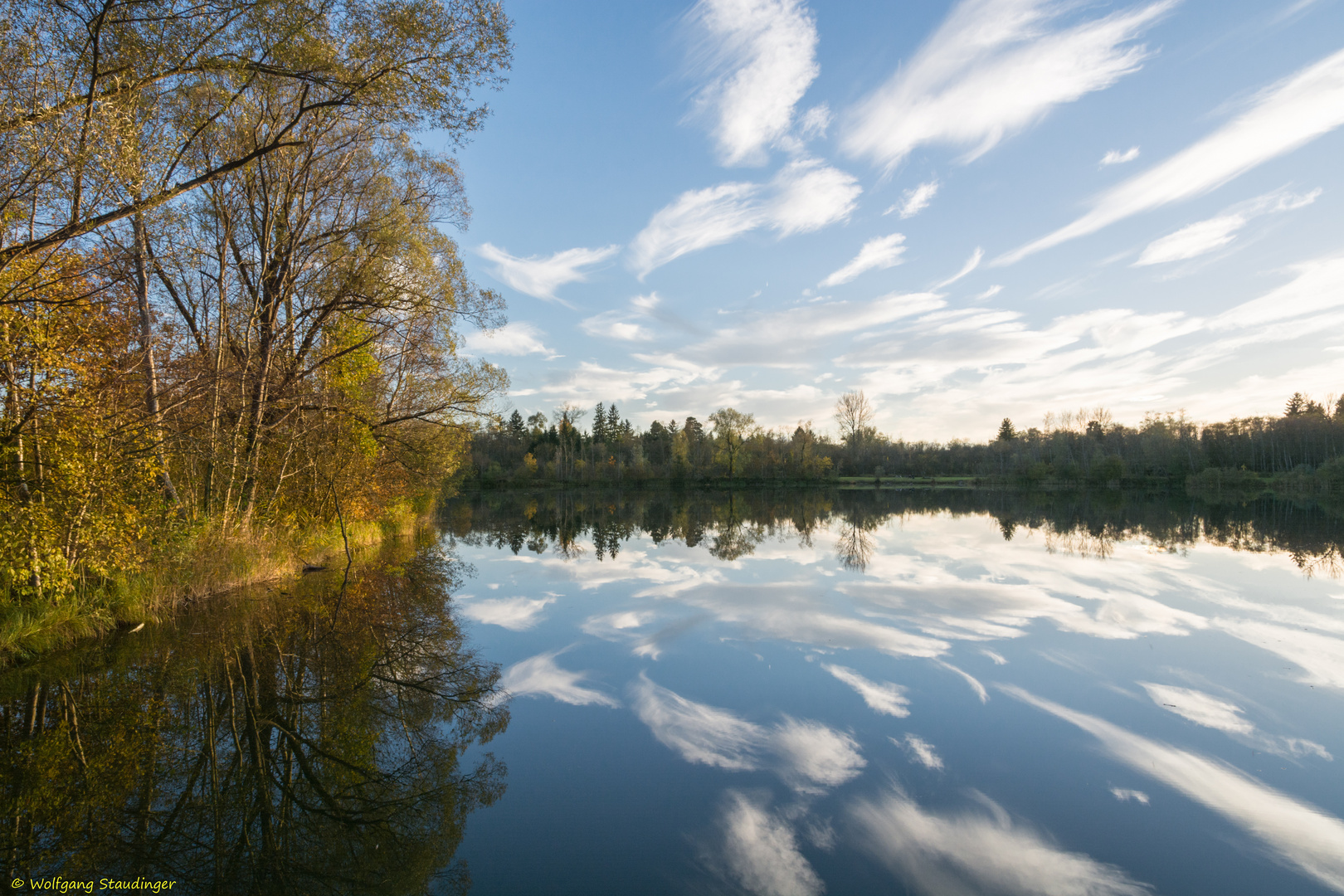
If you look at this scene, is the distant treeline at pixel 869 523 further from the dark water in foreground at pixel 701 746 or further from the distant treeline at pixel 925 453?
the distant treeline at pixel 925 453

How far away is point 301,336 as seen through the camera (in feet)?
49.1

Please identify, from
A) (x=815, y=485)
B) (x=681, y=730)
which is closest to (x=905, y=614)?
(x=681, y=730)

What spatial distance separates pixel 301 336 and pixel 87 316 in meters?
8.07

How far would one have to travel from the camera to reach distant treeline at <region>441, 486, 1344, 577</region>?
17984mm

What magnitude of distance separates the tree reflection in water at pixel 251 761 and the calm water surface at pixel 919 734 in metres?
0.45

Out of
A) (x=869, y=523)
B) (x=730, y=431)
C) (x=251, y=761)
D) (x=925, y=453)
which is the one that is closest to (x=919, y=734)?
(x=251, y=761)

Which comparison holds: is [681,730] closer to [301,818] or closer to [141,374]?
[301,818]

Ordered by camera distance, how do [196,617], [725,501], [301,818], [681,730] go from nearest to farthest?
[301,818] < [681,730] < [196,617] < [725,501]

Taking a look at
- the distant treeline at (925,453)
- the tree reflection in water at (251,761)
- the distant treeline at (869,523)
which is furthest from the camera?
the distant treeline at (925,453)

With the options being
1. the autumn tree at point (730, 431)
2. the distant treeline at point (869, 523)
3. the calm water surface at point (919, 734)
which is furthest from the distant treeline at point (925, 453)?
the calm water surface at point (919, 734)

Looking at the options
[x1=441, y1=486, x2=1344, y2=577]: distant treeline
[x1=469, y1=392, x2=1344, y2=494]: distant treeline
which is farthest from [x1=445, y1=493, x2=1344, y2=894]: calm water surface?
[x1=469, y1=392, x2=1344, y2=494]: distant treeline

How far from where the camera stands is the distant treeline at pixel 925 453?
A: 2500 inches

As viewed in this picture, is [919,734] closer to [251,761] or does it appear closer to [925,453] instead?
[251,761]

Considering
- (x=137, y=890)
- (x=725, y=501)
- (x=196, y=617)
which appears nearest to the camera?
(x=137, y=890)
